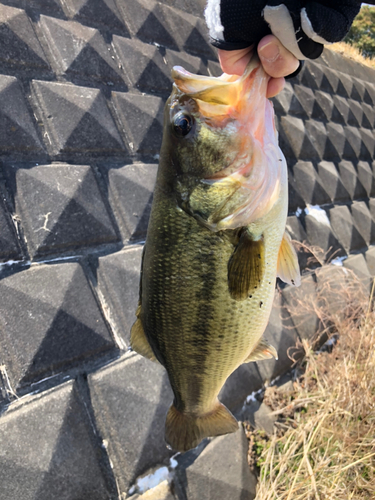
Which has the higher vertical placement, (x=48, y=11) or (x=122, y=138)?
(x=48, y=11)

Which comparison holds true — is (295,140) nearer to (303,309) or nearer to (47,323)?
(303,309)

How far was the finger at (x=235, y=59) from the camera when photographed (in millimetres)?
1611

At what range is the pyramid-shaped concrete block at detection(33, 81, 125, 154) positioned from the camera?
106 inches

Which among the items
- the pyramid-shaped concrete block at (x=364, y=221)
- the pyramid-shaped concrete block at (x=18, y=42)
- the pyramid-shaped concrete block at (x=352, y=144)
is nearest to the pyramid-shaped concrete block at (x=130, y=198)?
the pyramid-shaped concrete block at (x=18, y=42)

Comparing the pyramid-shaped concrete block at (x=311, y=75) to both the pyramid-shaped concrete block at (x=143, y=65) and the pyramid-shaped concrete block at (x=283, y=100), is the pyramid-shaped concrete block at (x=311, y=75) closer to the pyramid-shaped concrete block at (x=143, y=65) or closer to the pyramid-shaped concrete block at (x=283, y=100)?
the pyramid-shaped concrete block at (x=283, y=100)

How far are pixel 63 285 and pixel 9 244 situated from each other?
431 mm

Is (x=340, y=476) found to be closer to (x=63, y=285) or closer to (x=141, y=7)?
(x=63, y=285)

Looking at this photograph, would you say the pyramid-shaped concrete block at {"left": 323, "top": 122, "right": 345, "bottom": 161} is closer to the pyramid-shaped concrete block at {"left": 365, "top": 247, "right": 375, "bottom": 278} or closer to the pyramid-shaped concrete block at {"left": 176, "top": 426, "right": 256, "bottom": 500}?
the pyramid-shaped concrete block at {"left": 365, "top": 247, "right": 375, "bottom": 278}

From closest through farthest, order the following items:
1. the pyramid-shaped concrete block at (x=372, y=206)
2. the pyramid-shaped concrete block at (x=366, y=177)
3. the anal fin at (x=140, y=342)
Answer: the anal fin at (x=140, y=342) < the pyramid-shaped concrete block at (x=372, y=206) < the pyramid-shaped concrete block at (x=366, y=177)

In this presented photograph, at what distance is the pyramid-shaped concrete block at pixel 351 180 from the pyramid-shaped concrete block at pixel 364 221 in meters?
0.19

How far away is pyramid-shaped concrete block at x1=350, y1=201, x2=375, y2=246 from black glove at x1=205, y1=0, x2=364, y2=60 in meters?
4.59

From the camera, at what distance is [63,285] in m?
2.41

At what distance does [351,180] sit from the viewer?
5.85 metres

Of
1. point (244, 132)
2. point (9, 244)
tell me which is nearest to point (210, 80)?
point (244, 132)
